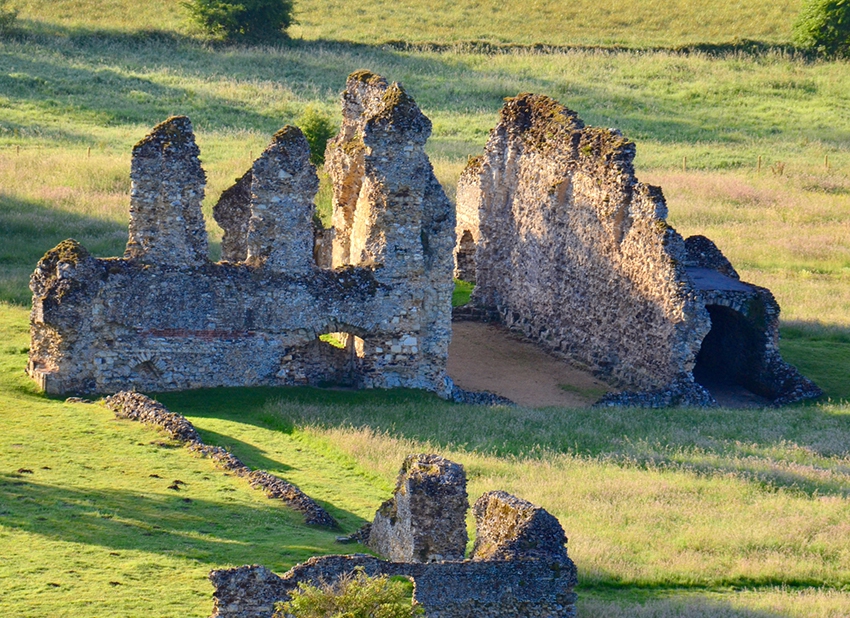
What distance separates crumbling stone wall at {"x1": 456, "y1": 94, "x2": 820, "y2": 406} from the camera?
29.3 m

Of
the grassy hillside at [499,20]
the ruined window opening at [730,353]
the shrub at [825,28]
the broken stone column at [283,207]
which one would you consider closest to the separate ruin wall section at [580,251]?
the ruined window opening at [730,353]

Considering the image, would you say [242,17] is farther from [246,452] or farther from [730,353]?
[246,452]

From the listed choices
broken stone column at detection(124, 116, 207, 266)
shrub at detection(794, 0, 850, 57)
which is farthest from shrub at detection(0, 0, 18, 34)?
broken stone column at detection(124, 116, 207, 266)

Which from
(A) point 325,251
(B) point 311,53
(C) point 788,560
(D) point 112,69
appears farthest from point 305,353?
(B) point 311,53

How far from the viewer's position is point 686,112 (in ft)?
206

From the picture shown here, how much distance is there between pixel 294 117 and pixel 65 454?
35.0 metres

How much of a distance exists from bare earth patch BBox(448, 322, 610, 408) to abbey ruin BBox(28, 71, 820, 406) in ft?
1.63

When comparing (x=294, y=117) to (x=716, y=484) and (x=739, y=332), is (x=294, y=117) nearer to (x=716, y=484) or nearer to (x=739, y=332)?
(x=739, y=332)

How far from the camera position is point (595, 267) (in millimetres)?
31891

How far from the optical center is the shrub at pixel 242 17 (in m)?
69.4

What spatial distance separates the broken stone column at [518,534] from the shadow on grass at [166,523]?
2469mm

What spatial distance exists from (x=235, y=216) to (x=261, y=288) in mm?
2855

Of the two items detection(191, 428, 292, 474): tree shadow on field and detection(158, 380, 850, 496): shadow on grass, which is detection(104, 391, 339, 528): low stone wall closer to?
detection(191, 428, 292, 474): tree shadow on field

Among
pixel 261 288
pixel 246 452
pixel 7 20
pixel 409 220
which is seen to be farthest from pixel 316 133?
pixel 7 20
